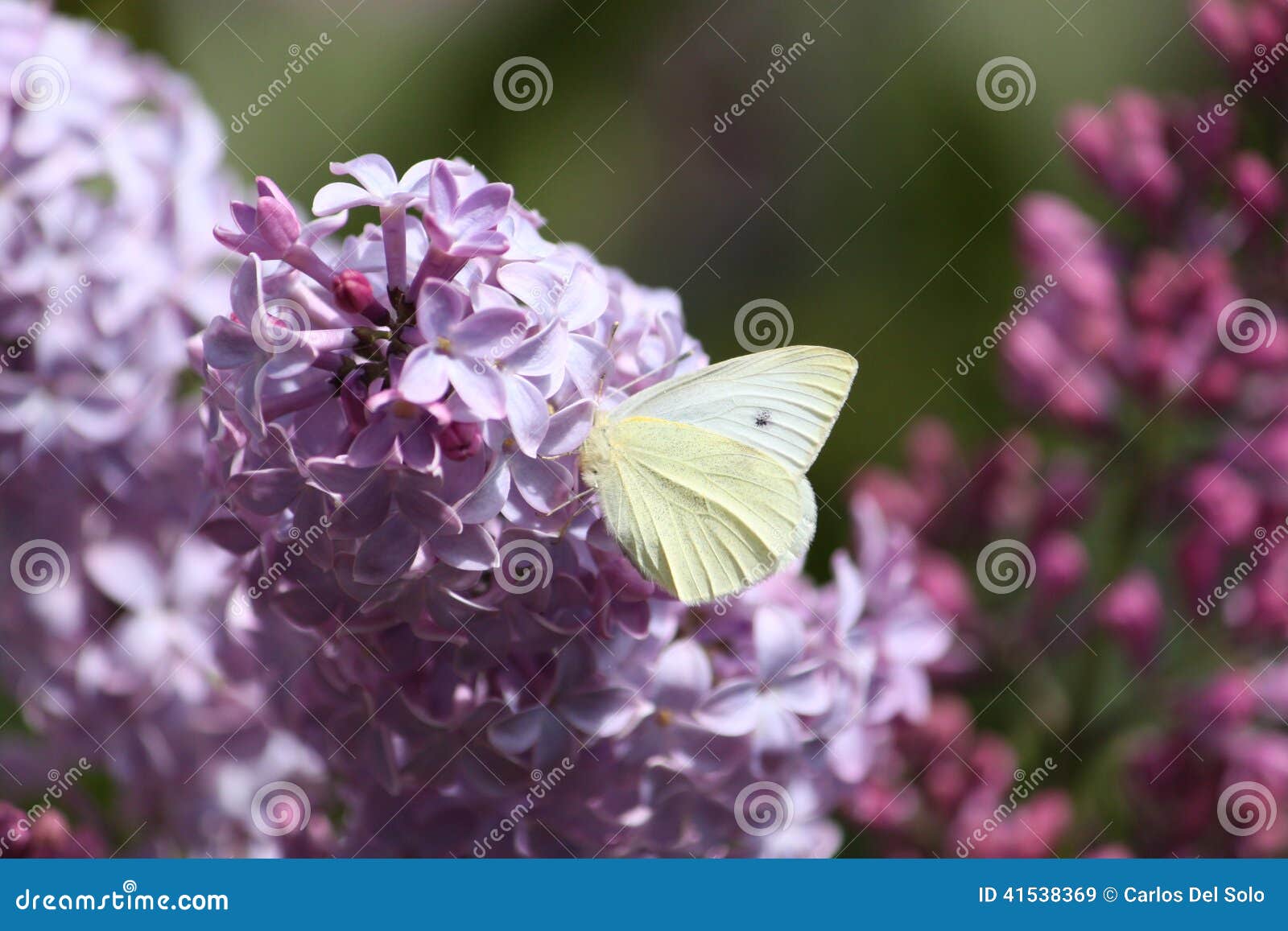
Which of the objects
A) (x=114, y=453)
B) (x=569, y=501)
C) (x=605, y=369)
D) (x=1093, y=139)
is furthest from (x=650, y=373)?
(x=1093, y=139)

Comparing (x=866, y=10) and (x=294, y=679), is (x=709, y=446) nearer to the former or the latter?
(x=294, y=679)

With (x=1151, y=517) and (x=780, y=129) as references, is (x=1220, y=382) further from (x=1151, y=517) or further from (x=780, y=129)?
(x=780, y=129)

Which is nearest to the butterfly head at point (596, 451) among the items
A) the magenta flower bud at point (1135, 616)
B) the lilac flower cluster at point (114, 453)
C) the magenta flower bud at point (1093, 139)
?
the lilac flower cluster at point (114, 453)

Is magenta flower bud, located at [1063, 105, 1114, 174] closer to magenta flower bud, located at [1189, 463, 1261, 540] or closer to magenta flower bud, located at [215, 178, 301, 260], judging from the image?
magenta flower bud, located at [1189, 463, 1261, 540]

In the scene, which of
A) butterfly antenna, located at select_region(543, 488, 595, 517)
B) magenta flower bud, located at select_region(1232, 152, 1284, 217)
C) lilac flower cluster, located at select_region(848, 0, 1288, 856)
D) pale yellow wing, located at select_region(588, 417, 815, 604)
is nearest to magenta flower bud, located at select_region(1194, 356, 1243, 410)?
lilac flower cluster, located at select_region(848, 0, 1288, 856)

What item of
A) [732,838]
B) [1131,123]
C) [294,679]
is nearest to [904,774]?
[732,838]
